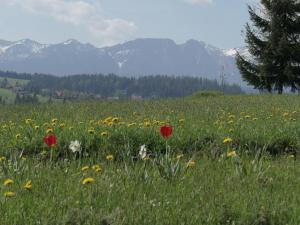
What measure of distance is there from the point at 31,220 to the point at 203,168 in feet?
9.04

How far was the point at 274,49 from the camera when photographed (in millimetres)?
44125

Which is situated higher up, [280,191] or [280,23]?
[280,23]

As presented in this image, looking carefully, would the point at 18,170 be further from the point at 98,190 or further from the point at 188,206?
the point at 188,206

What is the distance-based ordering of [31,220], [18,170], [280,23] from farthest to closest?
[280,23], [18,170], [31,220]

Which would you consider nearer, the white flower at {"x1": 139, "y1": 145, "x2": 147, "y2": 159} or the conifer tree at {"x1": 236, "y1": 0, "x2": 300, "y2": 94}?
the white flower at {"x1": 139, "y1": 145, "x2": 147, "y2": 159}

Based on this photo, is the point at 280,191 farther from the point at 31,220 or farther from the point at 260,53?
the point at 260,53

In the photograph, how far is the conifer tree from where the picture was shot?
→ 4338 cm

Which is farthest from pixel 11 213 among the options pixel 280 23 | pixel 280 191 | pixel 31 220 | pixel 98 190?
pixel 280 23

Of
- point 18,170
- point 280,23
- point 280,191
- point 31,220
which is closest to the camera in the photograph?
point 31,220

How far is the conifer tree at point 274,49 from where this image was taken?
142ft

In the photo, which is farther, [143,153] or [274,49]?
A: [274,49]

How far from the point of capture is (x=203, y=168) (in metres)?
5.98

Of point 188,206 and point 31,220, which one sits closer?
point 31,220

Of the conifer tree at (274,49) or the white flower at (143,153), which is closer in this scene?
the white flower at (143,153)
